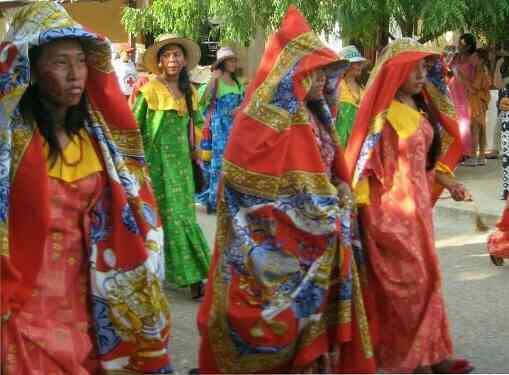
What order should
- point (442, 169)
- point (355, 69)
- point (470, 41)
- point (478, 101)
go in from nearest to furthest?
point (442, 169) → point (355, 69) → point (470, 41) → point (478, 101)

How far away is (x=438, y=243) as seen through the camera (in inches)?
380

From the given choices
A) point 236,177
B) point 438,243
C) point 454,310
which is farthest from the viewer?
point 438,243

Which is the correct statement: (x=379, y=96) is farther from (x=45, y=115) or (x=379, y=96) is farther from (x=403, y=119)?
(x=45, y=115)

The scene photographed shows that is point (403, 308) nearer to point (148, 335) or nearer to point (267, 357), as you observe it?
point (267, 357)

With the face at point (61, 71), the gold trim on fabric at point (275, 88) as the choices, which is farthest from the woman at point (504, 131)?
the face at point (61, 71)

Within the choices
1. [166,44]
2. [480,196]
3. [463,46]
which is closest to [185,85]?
[166,44]

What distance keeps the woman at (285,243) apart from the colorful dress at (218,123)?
22.9 ft

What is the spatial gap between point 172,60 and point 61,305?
426cm

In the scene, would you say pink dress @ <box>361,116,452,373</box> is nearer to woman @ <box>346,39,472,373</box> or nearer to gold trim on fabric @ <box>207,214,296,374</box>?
woman @ <box>346,39,472,373</box>

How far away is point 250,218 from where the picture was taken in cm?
460

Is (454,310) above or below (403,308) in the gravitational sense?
below

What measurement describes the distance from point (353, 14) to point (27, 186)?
10.0 metres

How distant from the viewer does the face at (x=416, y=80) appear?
5484 millimetres

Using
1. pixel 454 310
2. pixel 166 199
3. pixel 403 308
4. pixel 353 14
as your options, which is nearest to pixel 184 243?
pixel 166 199
